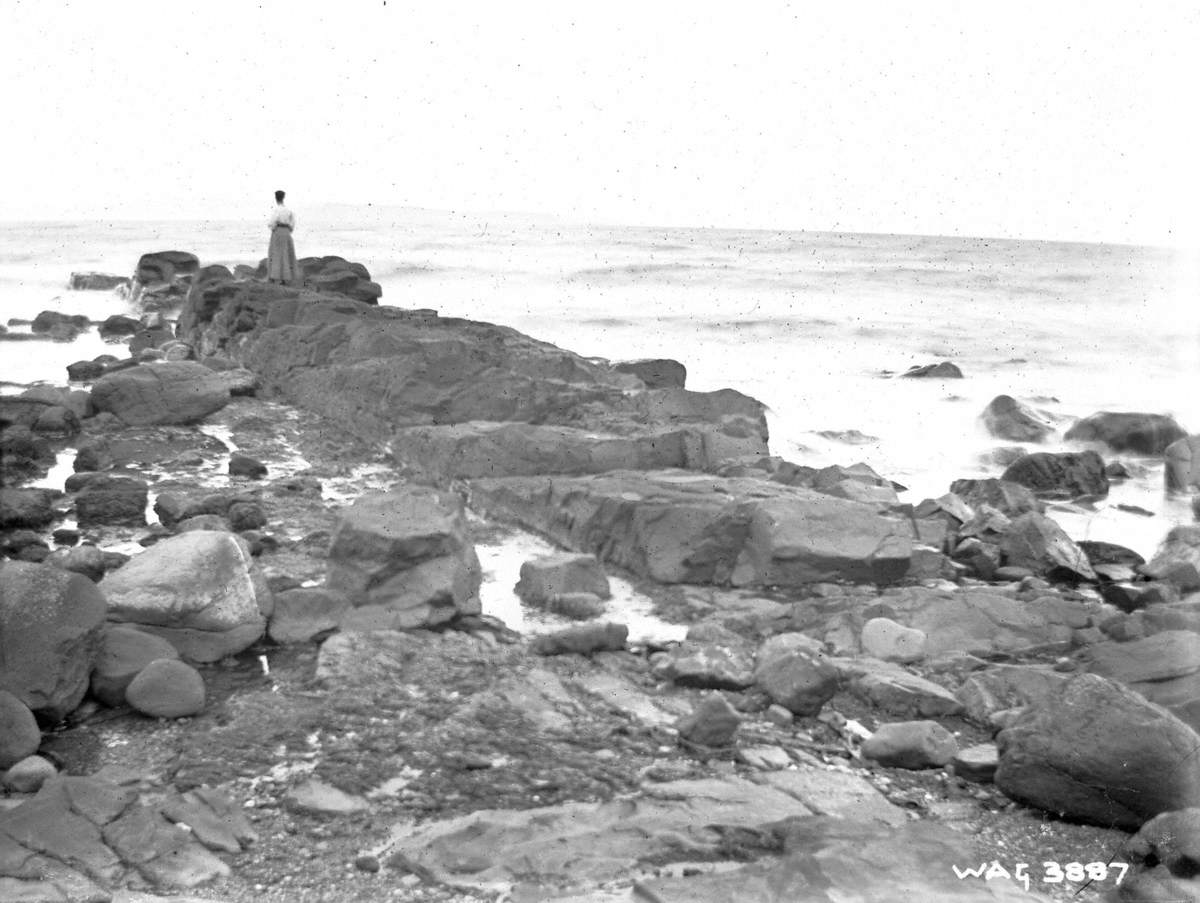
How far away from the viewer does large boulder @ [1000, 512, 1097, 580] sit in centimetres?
504

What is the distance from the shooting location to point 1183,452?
24.3 ft

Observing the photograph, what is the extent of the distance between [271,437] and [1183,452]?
580cm

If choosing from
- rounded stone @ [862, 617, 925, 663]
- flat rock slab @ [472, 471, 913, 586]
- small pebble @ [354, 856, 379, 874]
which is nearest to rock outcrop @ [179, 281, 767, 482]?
flat rock slab @ [472, 471, 913, 586]

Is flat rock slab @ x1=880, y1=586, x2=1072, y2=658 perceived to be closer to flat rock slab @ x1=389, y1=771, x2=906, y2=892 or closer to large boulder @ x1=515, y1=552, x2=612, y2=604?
large boulder @ x1=515, y1=552, x2=612, y2=604

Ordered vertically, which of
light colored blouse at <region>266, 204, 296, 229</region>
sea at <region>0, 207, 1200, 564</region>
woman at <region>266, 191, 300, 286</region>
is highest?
light colored blouse at <region>266, 204, 296, 229</region>

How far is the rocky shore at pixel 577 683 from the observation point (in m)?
2.47

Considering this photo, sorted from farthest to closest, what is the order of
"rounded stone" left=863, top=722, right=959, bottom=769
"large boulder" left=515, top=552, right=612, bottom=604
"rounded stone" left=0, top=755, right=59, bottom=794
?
1. "large boulder" left=515, top=552, right=612, bottom=604
2. "rounded stone" left=863, top=722, right=959, bottom=769
3. "rounded stone" left=0, top=755, right=59, bottom=794

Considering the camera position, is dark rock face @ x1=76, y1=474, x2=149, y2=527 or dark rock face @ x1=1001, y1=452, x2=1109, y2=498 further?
dark rock face @ x1=1001, y1=452, x2=1109, y2=498

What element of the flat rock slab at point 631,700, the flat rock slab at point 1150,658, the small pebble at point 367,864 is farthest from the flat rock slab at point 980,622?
the small pebble at point 367,864

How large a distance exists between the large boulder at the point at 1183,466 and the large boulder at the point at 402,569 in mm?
5192

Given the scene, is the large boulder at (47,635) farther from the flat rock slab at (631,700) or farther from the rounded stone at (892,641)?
the rounded stone at (892,641)

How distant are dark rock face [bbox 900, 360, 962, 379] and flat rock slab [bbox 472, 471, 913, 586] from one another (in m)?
8.67

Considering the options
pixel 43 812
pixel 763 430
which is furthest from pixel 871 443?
pixel 43 812

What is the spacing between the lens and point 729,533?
479 centimetres
